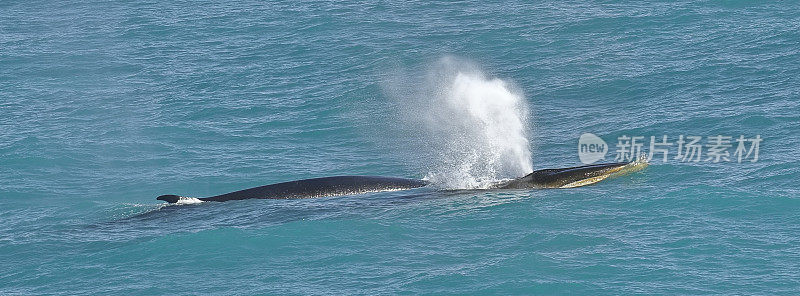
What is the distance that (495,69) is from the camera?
5769 centimetres

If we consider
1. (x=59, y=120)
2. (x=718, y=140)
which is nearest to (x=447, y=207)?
(x=718, y=140)

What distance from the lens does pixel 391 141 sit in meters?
49.6

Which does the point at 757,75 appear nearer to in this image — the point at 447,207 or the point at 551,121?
the point at 551,121

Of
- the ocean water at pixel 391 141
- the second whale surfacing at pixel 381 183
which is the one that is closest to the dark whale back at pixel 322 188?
the second whale surfacing at pixel 381 183

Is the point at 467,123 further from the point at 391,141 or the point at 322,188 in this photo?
the point at 322,188

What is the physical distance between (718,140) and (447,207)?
13666 mm

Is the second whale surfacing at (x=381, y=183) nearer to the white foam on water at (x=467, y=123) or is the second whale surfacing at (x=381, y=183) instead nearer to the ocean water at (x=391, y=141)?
the ocean water at (x=391, y=141)

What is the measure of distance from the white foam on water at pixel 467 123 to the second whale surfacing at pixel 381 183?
170 cm

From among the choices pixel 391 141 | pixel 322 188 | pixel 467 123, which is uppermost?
pixel 467 123

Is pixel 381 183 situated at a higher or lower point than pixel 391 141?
lower

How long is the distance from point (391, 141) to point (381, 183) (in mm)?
9181

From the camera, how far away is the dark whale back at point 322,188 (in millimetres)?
40344

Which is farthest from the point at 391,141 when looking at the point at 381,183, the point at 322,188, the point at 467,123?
the point at 322,188

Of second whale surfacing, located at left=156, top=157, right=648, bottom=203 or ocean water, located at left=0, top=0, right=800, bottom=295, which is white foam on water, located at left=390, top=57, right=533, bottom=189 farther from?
second whale surfacing, located at left=156, top=157, right=648, bottom=203
